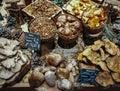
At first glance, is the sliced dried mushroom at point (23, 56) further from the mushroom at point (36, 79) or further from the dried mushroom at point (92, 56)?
the dried mushroom at point (92, 56)

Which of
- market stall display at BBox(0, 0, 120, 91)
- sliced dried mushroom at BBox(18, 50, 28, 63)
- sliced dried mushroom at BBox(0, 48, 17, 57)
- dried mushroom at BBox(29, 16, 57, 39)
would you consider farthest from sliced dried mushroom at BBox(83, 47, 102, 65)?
sliced dried mushroom at BBox(0, 48, 17, 57)

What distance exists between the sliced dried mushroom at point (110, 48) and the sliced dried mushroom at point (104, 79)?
196 mm

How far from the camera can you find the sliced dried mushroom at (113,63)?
2219 millimetres

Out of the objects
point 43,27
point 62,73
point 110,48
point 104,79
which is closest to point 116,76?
point 104,79

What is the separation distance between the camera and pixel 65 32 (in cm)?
235

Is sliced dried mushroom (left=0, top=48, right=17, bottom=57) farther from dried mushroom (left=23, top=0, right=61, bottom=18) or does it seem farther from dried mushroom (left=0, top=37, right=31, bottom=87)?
dried mushroom (left=23, top=0, right=61, bottom=18)

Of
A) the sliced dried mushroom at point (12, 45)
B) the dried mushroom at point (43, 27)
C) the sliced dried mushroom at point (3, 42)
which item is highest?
the dried mushroom at point (43, 27)

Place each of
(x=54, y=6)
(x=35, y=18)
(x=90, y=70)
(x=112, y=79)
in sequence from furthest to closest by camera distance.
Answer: (x=54, y=6)
(x=35, y=18)
(x=112, y=79)
(x=90, y=70)

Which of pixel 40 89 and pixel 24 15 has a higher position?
pixel 24 15

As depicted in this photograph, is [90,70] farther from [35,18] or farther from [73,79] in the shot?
[35,18]

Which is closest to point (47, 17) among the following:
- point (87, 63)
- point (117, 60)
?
point (87, 63)

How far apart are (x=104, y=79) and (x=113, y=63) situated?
0.16 meters

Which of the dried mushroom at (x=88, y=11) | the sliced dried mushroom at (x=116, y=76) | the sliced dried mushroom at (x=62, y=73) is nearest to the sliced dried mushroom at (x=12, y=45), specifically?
the sliced dried mushroom at (x=62, y=73)

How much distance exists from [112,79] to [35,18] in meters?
0.90
